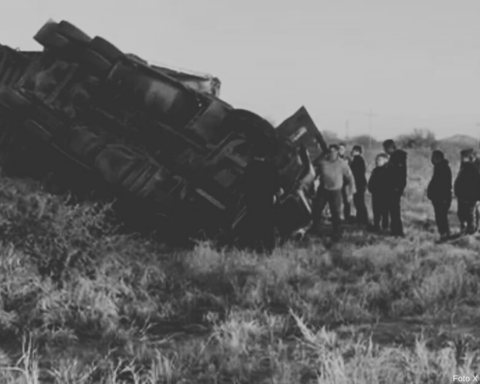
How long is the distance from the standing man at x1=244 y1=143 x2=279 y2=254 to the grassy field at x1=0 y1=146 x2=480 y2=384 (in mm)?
452

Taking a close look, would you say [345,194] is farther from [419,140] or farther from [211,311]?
[419,140]

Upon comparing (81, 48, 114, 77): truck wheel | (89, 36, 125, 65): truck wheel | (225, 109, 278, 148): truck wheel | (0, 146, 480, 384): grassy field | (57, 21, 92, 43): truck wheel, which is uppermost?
(57, 21, 92, 43): truck wheel

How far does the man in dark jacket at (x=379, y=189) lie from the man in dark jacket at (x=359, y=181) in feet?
1.74

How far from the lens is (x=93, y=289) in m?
6.99

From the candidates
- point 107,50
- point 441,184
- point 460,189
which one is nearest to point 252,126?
point 107,50

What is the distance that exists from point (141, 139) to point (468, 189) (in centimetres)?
543

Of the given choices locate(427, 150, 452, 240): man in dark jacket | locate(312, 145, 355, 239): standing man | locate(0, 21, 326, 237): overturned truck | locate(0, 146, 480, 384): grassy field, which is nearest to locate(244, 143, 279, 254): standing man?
locate(0, 21, 326, 237): overturned truck

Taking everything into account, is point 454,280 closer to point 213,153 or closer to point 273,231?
point 273,231

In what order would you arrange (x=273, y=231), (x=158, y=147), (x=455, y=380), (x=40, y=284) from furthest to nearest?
(x=158, y=147) → (x=273, y=231) → (x=40, y=284) → (x=455, y=380)

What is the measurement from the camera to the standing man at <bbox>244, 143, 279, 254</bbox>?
9.51m

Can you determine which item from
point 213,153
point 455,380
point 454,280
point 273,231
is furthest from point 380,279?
point 455,380

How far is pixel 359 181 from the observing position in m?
13.1

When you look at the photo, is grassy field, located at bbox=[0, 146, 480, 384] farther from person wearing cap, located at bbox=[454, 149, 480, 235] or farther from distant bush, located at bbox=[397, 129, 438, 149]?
distant bush, located at bbox=[397, 129, 438, 149]

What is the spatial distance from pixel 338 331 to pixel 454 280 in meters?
2.41
